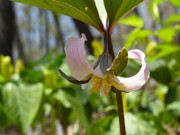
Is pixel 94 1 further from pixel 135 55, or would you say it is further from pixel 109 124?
pixel 109 124

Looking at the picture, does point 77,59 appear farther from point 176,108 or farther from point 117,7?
point 176,108

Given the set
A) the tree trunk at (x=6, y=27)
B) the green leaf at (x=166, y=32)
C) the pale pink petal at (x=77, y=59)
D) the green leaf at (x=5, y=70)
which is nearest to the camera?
the pale pink petal at (x=77, y=59)

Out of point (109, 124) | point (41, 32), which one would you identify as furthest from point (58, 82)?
point (41, 32)

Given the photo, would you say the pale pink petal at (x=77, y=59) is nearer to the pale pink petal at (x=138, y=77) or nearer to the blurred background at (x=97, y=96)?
the pale pink petal at (x=138, y=77)

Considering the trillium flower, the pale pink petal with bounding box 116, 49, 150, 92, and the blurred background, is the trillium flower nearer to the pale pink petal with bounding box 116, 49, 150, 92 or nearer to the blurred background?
the pale pink petal with bounding box 116, 49, 150, 92

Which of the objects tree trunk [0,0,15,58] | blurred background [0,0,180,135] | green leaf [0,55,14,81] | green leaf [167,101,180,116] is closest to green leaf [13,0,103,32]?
blurred background [0,0,180,135]

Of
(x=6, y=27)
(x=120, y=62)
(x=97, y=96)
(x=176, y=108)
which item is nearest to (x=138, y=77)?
(x=120, y=62)

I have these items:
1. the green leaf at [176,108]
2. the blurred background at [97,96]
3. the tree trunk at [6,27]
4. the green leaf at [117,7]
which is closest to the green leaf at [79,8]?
the green leaf at [117,7]
